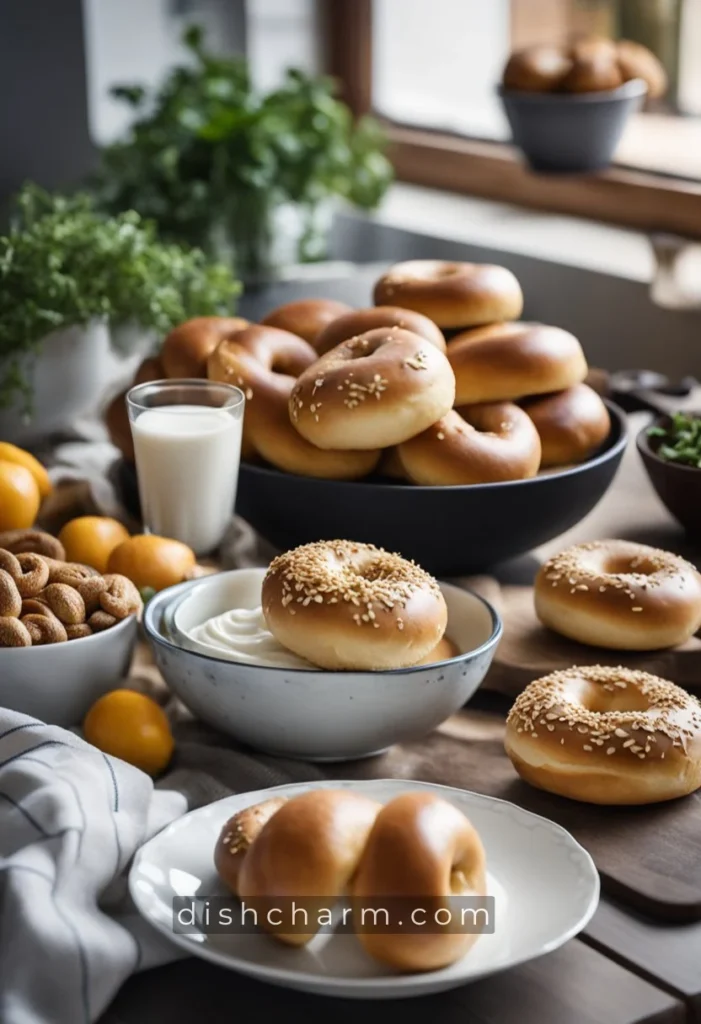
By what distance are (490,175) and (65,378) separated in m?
1.37

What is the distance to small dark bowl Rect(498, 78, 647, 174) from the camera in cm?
185

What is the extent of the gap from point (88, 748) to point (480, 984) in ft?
0.97

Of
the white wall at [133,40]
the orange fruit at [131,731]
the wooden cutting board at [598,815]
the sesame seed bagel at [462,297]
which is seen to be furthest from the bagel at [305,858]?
the white wall at [133,40]

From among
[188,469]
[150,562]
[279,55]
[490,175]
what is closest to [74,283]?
Result: [188,469]

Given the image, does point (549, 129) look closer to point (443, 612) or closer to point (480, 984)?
point (443, 612)

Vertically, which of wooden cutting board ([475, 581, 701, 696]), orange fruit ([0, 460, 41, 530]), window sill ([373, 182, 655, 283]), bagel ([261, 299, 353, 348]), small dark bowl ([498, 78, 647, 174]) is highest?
small dark bowl ([498, 78, 647, 174])

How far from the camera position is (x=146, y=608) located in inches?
39.4

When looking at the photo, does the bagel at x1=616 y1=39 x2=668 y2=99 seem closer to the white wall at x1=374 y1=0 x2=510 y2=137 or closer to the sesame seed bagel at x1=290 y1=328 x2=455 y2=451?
the white wall at x1=374 y1=0 x2=510 y2=137

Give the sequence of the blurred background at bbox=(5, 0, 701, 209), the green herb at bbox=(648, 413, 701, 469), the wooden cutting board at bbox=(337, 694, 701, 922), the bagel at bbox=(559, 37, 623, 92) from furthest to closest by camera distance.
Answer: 1. the blurred background at bbox=(5, 0, 701, 209)
2. the bagel at bbox=(559, 37, 623, 92)
3. the green herb at bbox=(648, 413, 701, 469)
4. the wooden cutting board at bbox=(337, 694, 701, 922)

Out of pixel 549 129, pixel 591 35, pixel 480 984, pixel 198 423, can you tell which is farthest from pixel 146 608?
pixel 591 35

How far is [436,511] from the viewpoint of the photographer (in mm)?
1163

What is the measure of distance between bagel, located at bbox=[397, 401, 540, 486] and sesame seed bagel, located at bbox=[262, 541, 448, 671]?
214 mm

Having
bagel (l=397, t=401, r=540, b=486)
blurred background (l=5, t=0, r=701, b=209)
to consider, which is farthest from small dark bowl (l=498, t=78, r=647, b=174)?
bagel (l=397, t=401, r=540, b=486)

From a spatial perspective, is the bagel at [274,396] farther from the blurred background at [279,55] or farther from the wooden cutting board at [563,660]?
the blurred background at [279,55]
